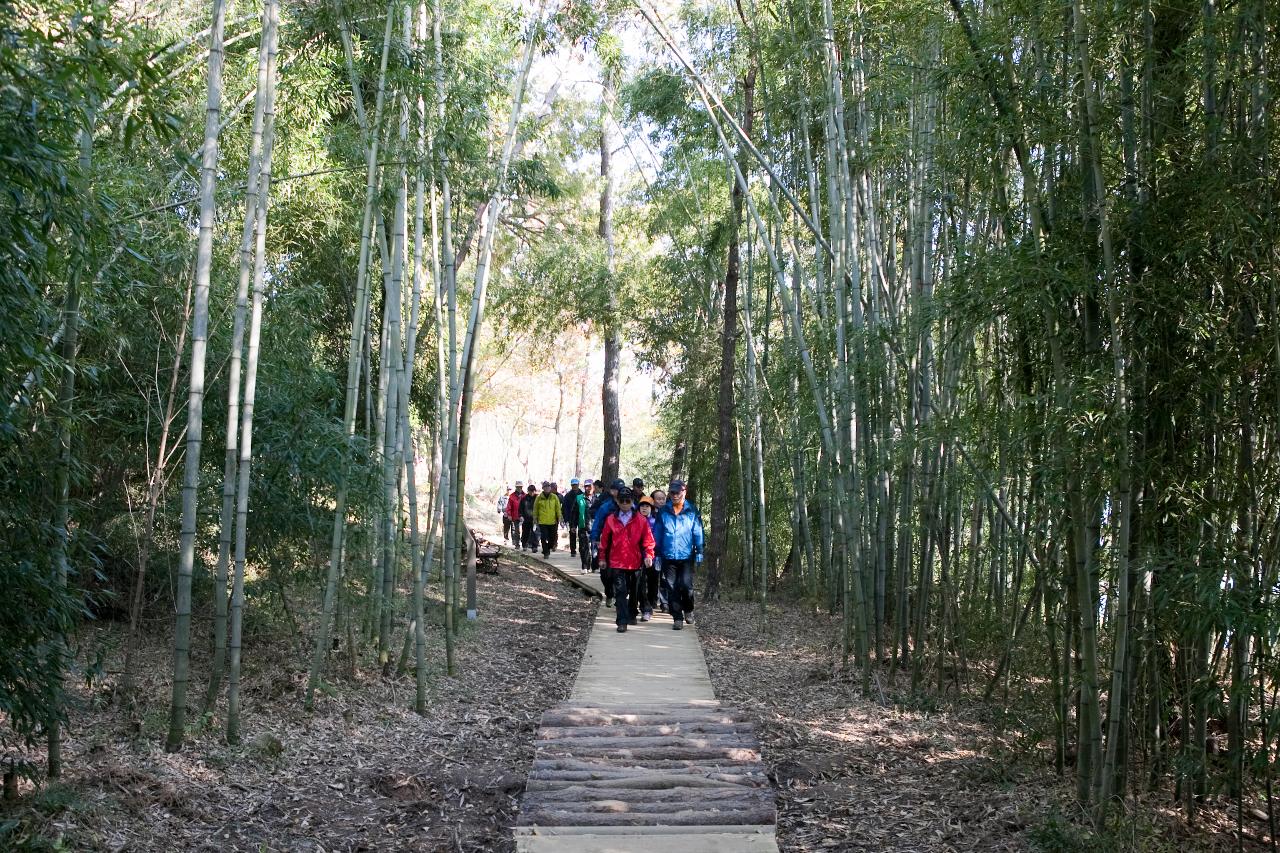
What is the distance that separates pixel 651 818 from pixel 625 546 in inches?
143

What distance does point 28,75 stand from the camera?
2.65 meters

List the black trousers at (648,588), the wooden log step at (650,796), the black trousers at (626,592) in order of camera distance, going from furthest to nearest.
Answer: the black trousers at (648,588)
the black trousers at (626,592)
the wooden log step at (650,796)

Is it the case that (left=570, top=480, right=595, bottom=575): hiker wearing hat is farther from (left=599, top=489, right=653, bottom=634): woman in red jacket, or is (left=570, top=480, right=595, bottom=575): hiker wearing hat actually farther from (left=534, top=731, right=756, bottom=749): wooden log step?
(left=534, top=731, right=756, bottom=749): wooden log step

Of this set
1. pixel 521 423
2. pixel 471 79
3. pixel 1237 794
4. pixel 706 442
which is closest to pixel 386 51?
pixel 471 79

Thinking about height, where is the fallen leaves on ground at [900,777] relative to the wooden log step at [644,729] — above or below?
below

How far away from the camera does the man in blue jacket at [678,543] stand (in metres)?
7.94

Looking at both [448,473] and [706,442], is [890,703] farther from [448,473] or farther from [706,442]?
[706,442]

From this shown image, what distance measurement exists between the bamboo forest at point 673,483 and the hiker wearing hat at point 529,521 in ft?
21.2

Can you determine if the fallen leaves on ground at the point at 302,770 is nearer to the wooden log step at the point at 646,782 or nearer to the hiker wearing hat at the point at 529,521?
the wooden log step at the point at 646,782

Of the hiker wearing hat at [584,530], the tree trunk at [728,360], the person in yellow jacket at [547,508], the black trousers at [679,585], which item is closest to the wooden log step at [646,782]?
the black trousers at [679,585]

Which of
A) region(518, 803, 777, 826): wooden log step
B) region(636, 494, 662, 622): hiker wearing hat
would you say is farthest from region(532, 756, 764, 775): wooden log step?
region(636, 494, 662, 622): hiker wearing hat

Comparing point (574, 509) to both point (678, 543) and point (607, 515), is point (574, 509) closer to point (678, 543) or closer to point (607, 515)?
point (607, 515)

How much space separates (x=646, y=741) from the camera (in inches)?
197

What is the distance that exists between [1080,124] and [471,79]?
4.41 meters
